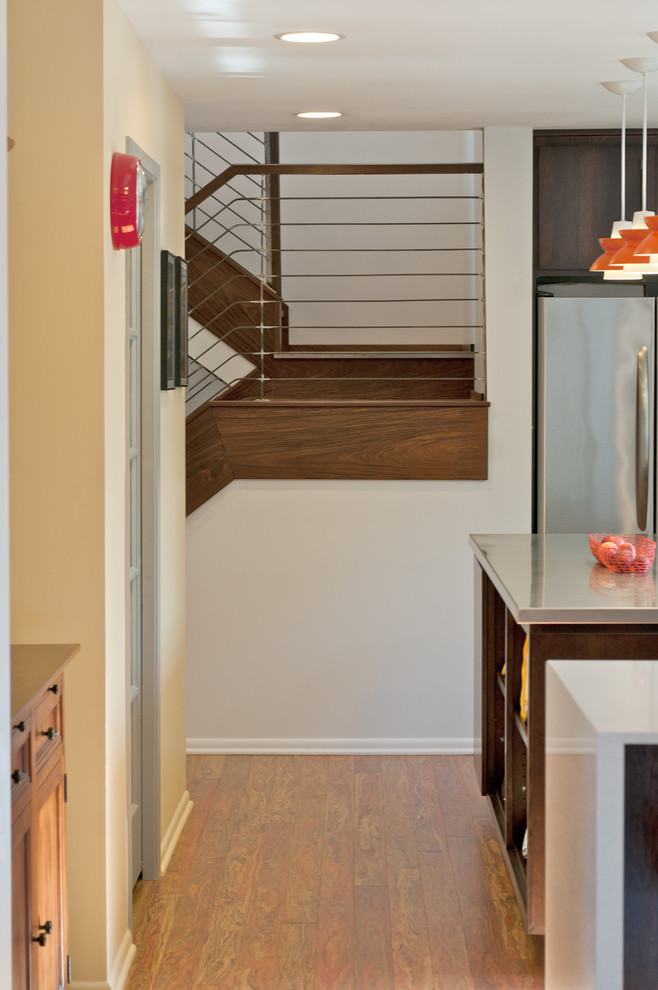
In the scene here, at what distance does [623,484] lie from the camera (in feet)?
16.4

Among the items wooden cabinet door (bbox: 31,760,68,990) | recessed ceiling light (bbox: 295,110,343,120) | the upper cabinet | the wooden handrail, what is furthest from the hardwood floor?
recessed ceiling light (bbox: 295,110,343,120)

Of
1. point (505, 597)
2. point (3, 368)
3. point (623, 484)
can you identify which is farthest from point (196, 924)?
point (623, 484)

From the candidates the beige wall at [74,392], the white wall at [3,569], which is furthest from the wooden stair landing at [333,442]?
the white wall at [3,569]

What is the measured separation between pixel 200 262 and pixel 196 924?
3563mm

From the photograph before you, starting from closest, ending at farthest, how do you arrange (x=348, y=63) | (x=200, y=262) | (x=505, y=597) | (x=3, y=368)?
1. (x=3, y=368)
2. (x=505, y=597)
3. (x=348, y=63)
4. (x=200, y=262)

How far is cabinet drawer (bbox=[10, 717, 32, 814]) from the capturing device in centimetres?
221

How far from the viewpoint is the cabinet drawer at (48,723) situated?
240 cm

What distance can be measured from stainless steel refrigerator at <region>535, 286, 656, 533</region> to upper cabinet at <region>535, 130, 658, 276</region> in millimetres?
250

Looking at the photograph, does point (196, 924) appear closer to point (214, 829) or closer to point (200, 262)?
point (214, 829)

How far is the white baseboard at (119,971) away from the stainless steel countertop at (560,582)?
141 cm

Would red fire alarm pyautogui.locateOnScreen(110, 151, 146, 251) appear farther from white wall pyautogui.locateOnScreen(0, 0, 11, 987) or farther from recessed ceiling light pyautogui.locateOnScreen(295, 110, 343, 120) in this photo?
recessed ceiling light pyautogui.locateOnScreen(295, 110, 343, 120)

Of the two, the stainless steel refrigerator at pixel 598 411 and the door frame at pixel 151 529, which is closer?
the door frame at pixel 151 529

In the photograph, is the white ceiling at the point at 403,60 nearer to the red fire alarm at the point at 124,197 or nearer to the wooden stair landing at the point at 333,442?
the red fire alarm at the point at 124,197

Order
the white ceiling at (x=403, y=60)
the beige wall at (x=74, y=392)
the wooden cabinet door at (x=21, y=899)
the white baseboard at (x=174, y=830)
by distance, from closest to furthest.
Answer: the wooden cabinet door at (x=21, y=899), the beige wall at (x=74, y=392), the white ceiling at (x=403, y=60), the white baseboard at (x=174, y=830)
